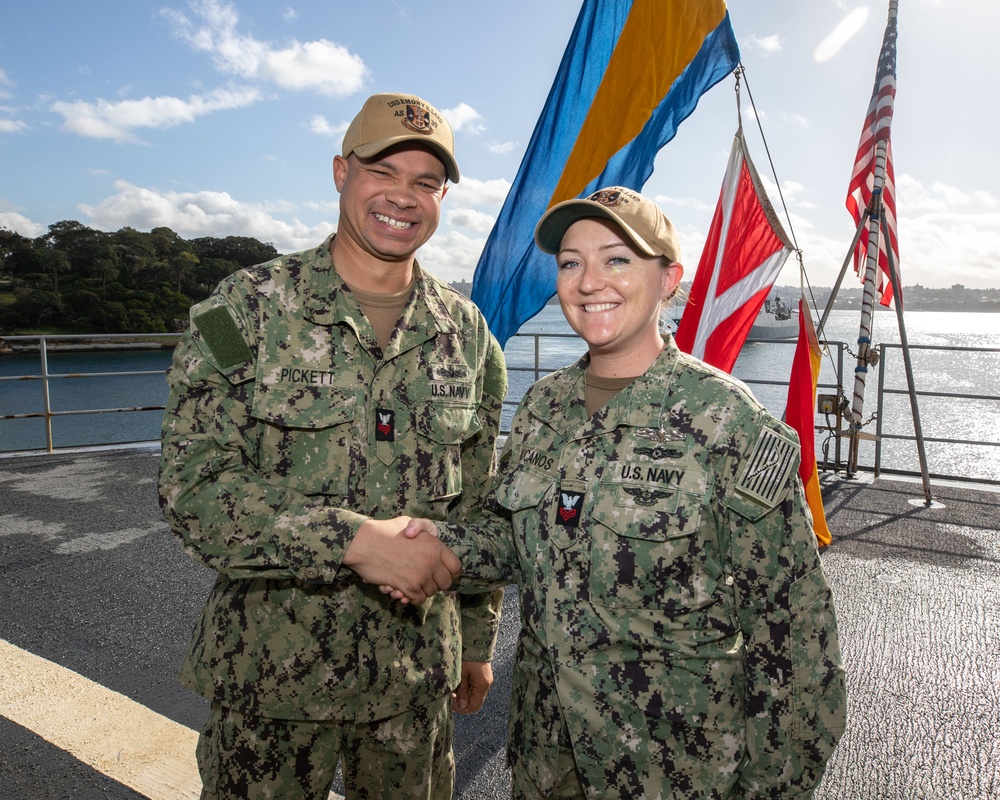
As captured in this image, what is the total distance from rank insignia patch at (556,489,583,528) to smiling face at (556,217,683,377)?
12.3 inches

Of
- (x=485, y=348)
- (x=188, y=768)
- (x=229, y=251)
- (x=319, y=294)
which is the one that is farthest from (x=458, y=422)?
(x=229, y=251)

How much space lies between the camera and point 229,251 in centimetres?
7294

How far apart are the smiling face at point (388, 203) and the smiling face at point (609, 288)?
0.43 m

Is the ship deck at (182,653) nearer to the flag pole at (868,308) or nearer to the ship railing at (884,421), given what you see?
the flag pole at (868,308)

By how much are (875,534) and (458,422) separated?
3903 millimetres

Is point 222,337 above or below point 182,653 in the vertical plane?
above

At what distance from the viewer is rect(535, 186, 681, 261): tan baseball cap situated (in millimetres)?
1399

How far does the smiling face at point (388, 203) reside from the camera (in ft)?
5.63

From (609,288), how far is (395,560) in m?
0.71

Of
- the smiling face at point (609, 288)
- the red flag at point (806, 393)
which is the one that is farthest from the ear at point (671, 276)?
the red flag at point (806, 393)

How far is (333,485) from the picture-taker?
160 centimetres

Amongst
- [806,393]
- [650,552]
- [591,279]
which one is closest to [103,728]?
[650,552]

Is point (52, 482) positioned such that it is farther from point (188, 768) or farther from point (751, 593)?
point (751, 593)

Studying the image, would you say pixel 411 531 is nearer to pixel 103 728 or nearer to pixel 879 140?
pixel 103 728
